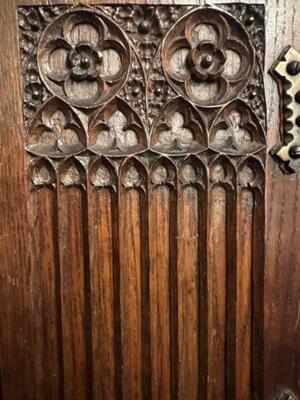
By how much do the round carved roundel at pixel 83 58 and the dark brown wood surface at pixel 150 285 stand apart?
8cm

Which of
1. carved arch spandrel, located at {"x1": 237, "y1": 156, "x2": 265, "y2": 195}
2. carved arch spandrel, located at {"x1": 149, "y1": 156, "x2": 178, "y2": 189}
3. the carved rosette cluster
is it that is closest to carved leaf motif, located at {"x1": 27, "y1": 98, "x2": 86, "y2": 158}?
the carved rosette cluster

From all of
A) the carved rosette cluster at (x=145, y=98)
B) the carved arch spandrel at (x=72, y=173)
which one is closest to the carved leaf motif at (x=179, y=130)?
the carved rosette cluster at (x=145, y=98)

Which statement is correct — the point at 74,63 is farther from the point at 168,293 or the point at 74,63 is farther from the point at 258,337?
the point at 258,337

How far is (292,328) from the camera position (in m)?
0.78

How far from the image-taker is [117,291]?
755mm

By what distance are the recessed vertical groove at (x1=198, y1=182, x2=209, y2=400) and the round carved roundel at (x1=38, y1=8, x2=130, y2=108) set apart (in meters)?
0.20

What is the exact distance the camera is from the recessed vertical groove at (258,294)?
2.49 feet

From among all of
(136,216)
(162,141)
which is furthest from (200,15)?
(136,216)

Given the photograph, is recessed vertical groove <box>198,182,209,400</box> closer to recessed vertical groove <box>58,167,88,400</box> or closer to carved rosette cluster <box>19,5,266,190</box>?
carved rosette cluster <box>19,5,266,190</box>

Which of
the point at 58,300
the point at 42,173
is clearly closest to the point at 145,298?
the point at 58,300

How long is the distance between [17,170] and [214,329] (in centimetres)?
36

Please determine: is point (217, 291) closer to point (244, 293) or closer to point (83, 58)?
point (244, 293)

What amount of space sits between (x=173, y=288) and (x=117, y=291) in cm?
8

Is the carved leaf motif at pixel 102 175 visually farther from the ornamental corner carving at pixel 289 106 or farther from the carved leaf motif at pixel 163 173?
the ornamental corner carving at pixel 289 106
